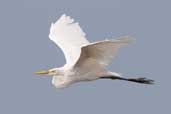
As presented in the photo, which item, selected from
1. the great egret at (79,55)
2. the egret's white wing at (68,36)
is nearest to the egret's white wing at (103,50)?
the great egret at (79,55)

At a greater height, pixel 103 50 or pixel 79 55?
pixel 79 55

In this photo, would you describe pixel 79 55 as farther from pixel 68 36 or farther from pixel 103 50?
pixel 68 36

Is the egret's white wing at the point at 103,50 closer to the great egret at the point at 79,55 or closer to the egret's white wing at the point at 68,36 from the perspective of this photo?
the great egret at the point at 79,55

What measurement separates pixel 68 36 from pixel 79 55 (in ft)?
5.52

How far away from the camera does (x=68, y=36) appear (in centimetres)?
1955

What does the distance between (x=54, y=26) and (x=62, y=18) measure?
0.89 ft

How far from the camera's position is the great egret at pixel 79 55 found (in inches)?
642

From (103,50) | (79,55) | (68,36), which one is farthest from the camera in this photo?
(68,36)

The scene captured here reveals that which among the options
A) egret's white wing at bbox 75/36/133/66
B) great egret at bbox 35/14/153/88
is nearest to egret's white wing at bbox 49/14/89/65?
great egret at bbox 35/14/153/88

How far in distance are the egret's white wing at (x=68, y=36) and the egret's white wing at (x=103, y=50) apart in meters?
1.81

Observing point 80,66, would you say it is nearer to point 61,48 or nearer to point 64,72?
point 64,72

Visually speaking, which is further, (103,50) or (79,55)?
(79,55)

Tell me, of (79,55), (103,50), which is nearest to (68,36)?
(79,55)

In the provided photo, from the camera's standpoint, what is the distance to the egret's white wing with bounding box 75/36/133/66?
1548 cm
